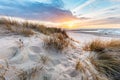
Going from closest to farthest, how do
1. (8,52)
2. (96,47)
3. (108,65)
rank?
(8,52), (108,65), (96,47)

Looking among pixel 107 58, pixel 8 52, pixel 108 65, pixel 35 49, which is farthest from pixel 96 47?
pixel 8 52

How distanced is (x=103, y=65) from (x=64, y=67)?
2.42 feet

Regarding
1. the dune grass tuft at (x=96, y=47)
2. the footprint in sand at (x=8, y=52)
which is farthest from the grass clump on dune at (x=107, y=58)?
the footprint in sand at (x=8, y=52)

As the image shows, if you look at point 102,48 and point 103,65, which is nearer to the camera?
point 103,65

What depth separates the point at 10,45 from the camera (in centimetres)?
379

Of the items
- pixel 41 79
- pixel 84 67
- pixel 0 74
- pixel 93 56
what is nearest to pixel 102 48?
pixel 93 56

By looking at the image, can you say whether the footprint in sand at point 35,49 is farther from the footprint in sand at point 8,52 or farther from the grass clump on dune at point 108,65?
the grass clump on dune at point 108,65

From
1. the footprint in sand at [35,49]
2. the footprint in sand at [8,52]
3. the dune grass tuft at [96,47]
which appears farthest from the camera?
the dune grass tuft at [96,47]

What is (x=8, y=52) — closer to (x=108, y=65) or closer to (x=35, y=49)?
→ (x=35, y=49)

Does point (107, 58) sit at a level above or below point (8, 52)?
below

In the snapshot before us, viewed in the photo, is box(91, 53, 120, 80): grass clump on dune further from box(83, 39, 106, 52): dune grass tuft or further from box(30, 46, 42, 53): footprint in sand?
box(30, 46, 42, 53): footprint in sand

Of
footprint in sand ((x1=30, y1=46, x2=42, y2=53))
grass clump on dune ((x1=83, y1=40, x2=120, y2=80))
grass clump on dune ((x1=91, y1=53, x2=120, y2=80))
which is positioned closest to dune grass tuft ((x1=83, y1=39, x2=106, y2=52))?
grass clump on dune ((x1=83, y1=40, x2=120, y2=80))

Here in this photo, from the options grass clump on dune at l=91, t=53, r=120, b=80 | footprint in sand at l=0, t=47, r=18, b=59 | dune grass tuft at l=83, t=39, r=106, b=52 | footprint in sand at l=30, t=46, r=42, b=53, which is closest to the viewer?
footprint in sand at l=0, t=47, r=18, b=59

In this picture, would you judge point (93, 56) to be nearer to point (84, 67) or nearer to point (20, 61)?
point (84, 67)
